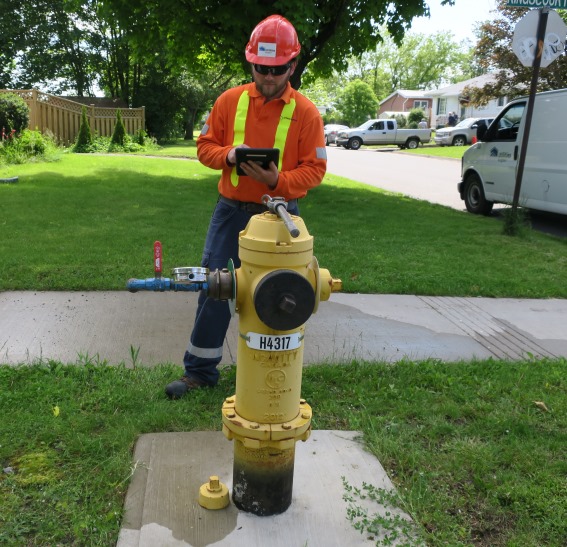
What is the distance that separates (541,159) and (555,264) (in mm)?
2933

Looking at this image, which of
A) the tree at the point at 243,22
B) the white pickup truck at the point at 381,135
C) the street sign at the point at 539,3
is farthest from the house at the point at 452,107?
the street sign at the point at 539,3

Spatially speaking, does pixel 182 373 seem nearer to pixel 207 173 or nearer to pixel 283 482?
pixel 283 482

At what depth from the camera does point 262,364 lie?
7.41ft

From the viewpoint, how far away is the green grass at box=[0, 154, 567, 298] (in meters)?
5.69

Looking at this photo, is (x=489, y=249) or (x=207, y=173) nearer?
(x=489, y=249)

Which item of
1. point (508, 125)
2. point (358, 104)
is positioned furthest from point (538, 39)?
point (358, 104)

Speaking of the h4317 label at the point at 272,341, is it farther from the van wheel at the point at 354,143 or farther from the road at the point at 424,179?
the van wheel at the point at 354,143

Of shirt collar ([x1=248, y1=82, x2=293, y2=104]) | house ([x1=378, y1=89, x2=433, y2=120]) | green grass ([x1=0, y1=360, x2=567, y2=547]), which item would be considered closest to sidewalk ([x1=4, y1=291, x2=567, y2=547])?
green grass ([x1=0, y1=360, x2=567, y2=547])

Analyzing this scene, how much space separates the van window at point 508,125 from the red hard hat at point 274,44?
308 inches

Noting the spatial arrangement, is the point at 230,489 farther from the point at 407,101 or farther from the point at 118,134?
the point at 407,101

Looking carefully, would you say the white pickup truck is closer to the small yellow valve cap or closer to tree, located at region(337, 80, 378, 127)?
tree, located at region(337, 80, 378, 127)

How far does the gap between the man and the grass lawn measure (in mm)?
457

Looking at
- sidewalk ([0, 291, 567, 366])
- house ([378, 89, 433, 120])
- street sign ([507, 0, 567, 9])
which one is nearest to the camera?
sidewalk ([0, 291, 567, 366])

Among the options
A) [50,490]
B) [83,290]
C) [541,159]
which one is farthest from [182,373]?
[541,159]
